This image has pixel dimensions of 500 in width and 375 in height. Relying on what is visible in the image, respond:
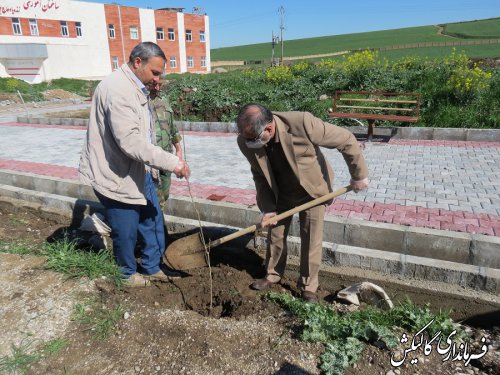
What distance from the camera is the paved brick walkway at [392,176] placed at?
4.34 meters

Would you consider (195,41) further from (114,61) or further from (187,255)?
(187,255)

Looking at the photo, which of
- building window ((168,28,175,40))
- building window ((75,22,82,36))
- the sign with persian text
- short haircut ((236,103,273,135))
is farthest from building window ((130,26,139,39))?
short haircut ((236,103,273,135))

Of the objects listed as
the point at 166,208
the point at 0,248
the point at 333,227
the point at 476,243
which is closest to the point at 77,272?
the point at 0,248

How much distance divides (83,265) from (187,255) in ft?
3.13

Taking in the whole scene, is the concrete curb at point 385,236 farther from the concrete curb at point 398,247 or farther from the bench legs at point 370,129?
A: the bench legs at point 370,129

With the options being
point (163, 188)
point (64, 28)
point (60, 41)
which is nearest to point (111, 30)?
point (64, 28)

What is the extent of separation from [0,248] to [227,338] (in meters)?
2.77

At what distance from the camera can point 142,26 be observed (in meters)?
39.6

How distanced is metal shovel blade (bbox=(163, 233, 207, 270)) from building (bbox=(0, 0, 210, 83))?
108 feet

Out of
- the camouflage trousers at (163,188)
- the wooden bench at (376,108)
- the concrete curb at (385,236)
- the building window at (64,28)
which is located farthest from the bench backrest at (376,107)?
the building window at (64,28)

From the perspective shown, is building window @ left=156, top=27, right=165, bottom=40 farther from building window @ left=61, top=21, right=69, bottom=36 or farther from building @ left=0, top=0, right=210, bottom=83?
building window @ left=61, top=21, right=69, bottom=36

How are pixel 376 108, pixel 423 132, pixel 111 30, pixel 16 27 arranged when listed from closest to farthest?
pixel 423 132 < pixel 376 108 < pixel 16 27 < pixel 111 30

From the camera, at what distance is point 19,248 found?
400cm

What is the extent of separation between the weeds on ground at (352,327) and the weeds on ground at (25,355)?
1.74 meters
